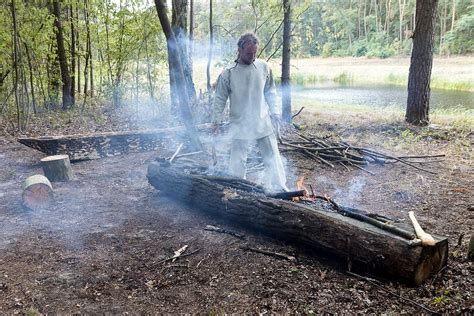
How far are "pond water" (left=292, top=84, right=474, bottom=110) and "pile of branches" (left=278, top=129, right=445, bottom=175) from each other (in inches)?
322

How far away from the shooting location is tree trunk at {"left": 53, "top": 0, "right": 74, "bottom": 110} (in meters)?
11.6

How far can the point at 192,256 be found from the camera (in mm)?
3662

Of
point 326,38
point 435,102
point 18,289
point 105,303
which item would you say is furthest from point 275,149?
point 326,38

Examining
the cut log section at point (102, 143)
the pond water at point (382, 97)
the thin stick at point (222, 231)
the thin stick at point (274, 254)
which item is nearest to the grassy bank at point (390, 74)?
the pond water at point (382, 97)

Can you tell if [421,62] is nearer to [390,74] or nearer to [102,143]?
[102,143]

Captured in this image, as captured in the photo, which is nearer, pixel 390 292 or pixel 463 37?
pixel 390 292

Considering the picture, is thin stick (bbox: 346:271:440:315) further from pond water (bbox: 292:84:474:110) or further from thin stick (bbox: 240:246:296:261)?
pond water (bbox: 292:84:474:110)

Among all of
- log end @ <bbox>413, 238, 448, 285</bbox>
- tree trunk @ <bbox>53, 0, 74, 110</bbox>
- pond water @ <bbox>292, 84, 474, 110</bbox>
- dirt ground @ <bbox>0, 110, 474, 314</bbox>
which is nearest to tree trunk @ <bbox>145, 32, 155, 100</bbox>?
tree trunk @ <bbox>53, 0, 74, 110</bbox>

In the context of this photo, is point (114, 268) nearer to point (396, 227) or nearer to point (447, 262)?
point (396, 227)

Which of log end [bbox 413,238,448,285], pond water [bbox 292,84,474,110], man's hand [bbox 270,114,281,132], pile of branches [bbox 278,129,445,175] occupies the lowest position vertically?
log end [bbox 413,238,448,285]

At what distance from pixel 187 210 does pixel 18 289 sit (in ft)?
6.96

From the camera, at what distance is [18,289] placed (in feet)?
10.2

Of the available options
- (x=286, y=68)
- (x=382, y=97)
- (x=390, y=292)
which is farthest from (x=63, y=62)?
(x=382, y=97)

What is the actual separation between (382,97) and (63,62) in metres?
13.4
